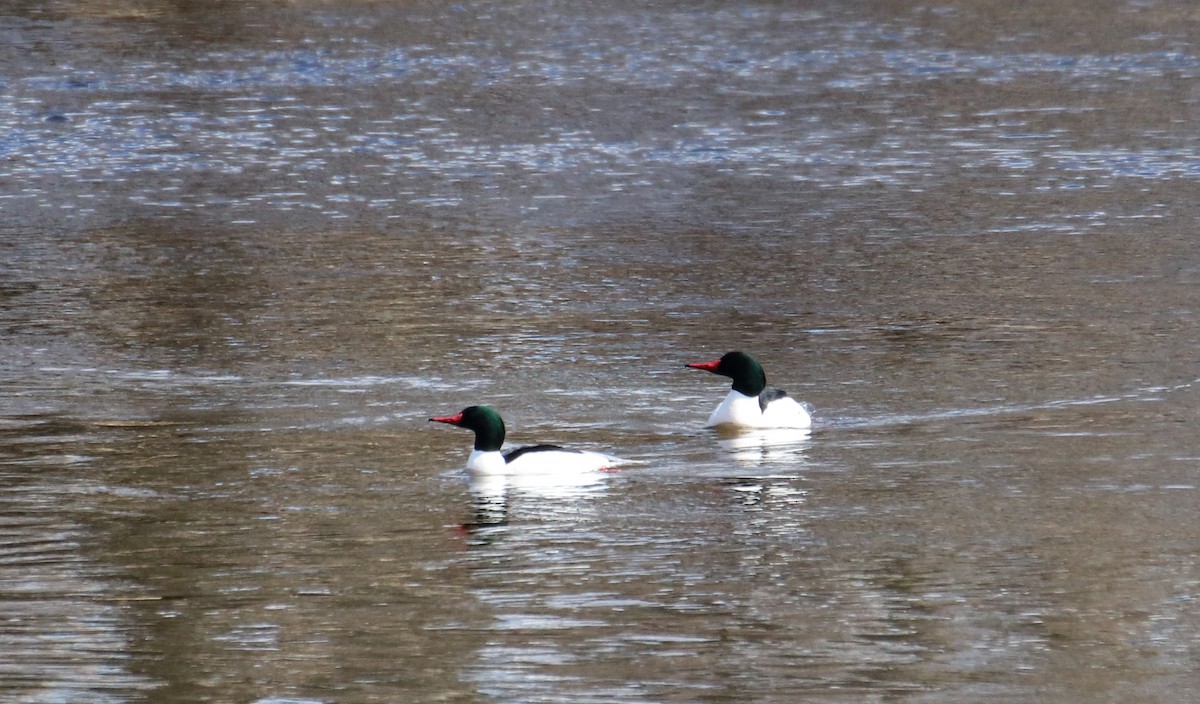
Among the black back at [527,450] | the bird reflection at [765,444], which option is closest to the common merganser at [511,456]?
the black back at [527,450]

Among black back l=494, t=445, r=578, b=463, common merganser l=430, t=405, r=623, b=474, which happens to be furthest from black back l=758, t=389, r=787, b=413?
black back l=494, t=445, r=578, b=463

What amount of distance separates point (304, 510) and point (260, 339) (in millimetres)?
4695

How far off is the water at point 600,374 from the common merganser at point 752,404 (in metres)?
0.27

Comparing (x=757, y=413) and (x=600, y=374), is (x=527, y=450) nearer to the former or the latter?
(x=757, y=413)

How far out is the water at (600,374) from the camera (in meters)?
8.47

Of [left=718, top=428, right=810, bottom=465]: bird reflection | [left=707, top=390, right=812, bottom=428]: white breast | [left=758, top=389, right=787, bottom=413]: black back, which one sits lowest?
[left=718, top=428, right=810, bottom=465]: bird reflection

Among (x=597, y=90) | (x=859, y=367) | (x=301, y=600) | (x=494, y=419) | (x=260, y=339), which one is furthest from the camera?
(x=597, y=90)

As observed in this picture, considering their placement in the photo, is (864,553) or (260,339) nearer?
(864,553)

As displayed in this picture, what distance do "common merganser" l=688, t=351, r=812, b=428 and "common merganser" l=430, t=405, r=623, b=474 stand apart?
115 centimetres

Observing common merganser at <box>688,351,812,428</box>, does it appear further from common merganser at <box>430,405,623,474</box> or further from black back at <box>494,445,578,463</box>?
black back at <box>494,445,578,463</box>

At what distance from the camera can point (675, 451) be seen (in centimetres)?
1216

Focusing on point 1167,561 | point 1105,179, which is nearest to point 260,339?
point 1167,561

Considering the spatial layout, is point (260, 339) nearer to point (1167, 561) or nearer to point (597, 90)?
point (1167, 561)

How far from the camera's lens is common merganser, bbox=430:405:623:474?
11273mm
